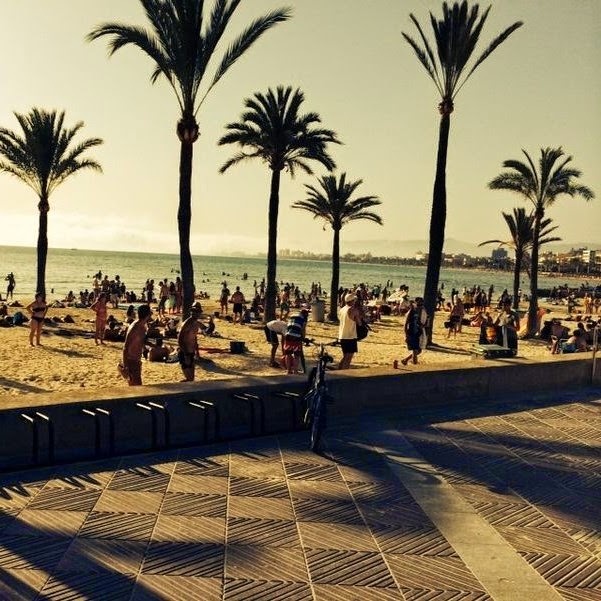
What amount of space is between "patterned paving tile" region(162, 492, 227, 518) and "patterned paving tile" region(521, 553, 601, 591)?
2.24 m

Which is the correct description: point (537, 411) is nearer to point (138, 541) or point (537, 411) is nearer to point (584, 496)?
point (584, 496)

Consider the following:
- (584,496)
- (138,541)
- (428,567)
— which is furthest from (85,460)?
(584,496)

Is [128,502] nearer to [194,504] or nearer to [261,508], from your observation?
[194,504]

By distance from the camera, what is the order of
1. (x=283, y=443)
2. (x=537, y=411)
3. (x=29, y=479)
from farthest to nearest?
(x=537, y=411)
(x=283, y=443)
(x=29, y=479)

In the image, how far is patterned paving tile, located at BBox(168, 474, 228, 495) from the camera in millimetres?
4855

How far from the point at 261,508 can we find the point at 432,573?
1.42 m

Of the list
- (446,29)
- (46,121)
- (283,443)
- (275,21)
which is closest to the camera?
(283,443)

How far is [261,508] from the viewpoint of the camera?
4.57m

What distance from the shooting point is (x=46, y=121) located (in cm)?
2492

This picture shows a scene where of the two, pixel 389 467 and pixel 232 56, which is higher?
pixel 232 56

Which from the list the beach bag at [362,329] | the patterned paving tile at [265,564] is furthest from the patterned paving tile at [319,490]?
the beach bag at [362,329]

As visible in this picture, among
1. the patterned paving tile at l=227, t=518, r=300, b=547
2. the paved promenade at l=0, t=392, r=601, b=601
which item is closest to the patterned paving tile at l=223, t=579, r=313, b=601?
the paved promenade at l=0, t=392, r=601, b=601

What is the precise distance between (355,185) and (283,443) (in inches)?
988

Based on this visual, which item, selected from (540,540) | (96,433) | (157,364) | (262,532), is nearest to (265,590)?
(262,532)
